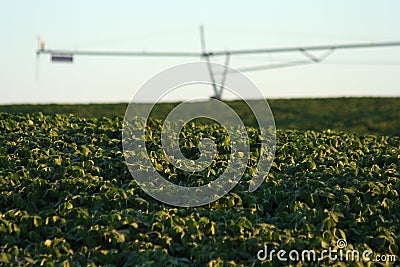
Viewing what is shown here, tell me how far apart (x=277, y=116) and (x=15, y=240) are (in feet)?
60.5

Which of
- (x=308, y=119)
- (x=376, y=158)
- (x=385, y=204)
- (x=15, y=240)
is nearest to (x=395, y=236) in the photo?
(x=385, y=204)

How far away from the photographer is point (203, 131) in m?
14.0

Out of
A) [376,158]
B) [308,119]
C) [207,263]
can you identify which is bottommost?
[207,263]

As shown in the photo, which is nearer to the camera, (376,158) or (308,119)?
(376,158)

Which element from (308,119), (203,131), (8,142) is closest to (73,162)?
(8,142)

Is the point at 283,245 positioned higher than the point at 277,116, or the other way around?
the point at 277,116

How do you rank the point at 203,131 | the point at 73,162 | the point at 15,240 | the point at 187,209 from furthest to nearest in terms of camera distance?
the point at 203,131, the point at 73,162, the point at 187,209, the point at 15,240

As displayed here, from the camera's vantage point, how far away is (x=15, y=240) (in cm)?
866

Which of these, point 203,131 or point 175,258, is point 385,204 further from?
point 203,131

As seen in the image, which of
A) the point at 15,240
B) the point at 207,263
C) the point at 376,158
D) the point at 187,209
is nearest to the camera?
the point at 207,263

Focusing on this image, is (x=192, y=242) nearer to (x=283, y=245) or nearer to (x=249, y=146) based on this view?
(x=283, y=245)

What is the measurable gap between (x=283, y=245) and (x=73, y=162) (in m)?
4.70

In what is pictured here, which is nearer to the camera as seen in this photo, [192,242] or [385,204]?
[192,242]

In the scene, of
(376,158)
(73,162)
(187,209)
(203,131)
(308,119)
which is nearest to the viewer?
(187,209)
